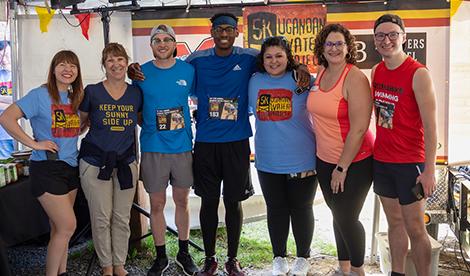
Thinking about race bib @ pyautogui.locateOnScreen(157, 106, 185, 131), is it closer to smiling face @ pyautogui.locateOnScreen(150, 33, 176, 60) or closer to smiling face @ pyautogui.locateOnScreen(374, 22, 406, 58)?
smiling face @ pyautogui.locateOnScreen(150, 33, 176, 60)

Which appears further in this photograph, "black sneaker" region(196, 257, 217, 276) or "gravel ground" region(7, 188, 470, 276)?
"gravel ground" region(7, 188, 470, 276)

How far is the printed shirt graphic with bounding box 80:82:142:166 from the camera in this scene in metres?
2.41

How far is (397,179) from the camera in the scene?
211cm

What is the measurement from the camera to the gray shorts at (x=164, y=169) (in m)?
2.57

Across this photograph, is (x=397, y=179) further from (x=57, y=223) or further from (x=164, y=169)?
(x=57, y=223)

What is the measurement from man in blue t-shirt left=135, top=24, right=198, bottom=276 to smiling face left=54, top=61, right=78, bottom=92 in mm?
396

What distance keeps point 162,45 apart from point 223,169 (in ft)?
2.89

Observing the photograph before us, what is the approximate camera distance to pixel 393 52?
2064 mm

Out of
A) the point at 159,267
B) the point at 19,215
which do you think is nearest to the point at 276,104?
the point at 159,267

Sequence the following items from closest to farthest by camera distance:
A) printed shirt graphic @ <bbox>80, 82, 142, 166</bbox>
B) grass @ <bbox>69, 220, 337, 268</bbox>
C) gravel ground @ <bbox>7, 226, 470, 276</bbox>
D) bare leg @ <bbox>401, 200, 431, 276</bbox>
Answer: bare leg @ <bbox>401, 200, 431, 276</bbox> < printed shirt graphic @ <bbox>80, 82, 142, 166</bbox> < gravel ground @ <bbox>7, 226, 470, 276</bbox> < grass @ <bbox>69, 220, 337, 268</bbox>

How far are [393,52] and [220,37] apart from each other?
1044 mm

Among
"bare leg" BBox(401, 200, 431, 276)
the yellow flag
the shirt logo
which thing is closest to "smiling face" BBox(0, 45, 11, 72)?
the yellow flag

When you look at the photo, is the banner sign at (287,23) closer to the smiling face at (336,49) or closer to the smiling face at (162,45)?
the smiling face at (162,45)

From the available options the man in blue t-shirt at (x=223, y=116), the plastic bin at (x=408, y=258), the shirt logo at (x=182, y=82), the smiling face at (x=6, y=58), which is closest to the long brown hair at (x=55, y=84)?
the man in blue t-shirt at (x=223, y=116)
